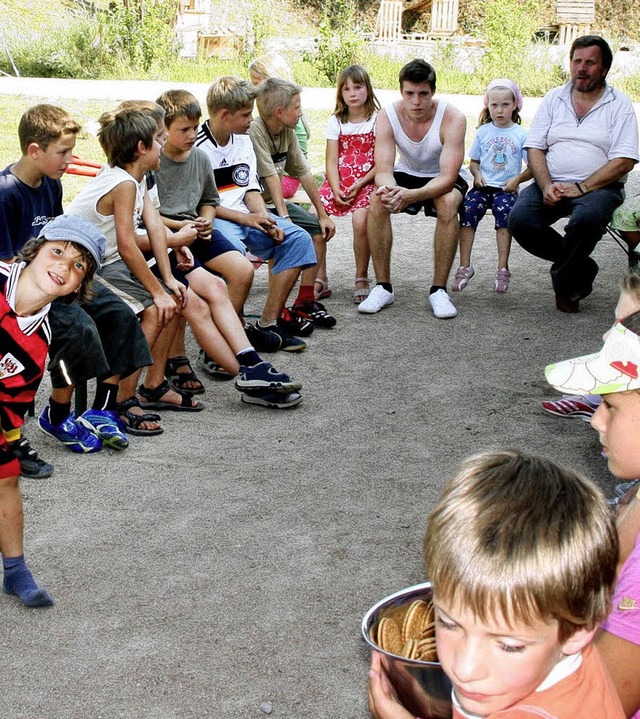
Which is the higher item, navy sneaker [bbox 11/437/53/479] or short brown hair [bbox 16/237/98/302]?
short brown hair [bbox 16/237/98/302]

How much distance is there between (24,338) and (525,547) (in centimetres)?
212

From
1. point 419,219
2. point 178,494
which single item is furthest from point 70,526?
point 419,219

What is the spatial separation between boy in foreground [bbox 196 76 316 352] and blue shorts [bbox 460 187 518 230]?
4.73 ft

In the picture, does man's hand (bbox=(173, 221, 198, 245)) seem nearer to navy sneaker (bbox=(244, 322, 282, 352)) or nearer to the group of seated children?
the group of seated children

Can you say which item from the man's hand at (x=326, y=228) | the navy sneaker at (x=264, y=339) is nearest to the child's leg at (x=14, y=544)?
the navy sneaker at (x=264, y=339)

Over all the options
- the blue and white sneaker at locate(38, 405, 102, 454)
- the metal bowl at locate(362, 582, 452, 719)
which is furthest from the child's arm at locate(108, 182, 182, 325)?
the metal bowl at locate(362, 582, 452, 719)

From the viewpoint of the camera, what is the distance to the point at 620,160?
599cm

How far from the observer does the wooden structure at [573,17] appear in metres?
28.8

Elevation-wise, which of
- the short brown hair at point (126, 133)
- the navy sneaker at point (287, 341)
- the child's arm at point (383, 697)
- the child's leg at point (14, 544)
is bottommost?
the navy sneaker at point (287, 341)

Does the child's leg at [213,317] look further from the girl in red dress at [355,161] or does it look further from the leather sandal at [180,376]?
the girl in red dress at [355,161]

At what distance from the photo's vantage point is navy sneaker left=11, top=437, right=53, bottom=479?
12.8 feet

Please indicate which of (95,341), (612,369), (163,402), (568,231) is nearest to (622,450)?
(612,369)

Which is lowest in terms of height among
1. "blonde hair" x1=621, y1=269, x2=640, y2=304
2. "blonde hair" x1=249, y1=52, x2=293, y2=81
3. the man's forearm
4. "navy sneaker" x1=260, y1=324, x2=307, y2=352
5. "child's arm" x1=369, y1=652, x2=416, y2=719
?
"navy sneaker" x1=260, y1=324, x2=307, y2=352

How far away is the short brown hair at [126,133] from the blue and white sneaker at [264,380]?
1135mm
